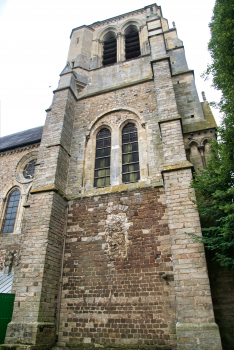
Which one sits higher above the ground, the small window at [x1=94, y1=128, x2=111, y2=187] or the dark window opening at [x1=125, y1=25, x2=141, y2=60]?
the dark window opening at [x1=125, y1=25, x2=141, y2=60]

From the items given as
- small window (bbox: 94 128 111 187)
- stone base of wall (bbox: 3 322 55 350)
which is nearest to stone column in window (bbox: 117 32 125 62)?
small window (bbox: 94 128 111 187)

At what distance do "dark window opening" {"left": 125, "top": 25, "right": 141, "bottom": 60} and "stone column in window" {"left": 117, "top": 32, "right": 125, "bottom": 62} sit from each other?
0.26 metres

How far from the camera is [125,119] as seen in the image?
1053cm

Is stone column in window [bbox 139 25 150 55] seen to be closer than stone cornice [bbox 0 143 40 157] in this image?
Yes

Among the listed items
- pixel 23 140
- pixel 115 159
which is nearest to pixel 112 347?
pixel 115 159

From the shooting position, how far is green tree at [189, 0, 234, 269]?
5.88 m

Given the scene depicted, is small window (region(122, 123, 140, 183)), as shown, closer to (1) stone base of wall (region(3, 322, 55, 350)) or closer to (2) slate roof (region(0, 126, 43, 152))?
(1) stone base of wall (region(3, 322, 55, 350))

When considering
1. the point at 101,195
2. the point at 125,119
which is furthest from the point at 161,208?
the point at 125,119

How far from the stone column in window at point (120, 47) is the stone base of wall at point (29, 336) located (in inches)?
498

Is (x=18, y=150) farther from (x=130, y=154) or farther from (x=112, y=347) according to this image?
(x=112, y=347)

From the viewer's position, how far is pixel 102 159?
10141mm

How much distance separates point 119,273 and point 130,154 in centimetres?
441

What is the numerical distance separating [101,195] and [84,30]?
12186 millimetres

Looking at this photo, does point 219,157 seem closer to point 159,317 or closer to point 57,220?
point 159,317
